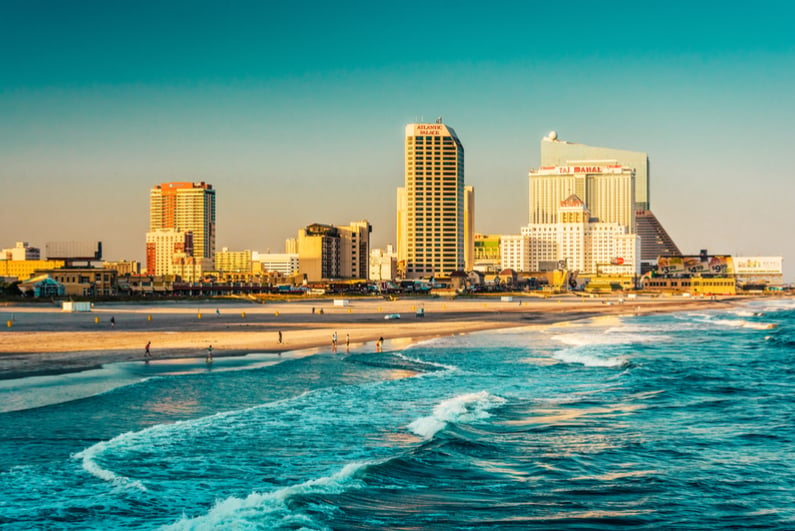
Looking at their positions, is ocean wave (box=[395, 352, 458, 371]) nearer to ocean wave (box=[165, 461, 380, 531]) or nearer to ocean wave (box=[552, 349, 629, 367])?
ocean wave (box=[552, 349, 629, 367])

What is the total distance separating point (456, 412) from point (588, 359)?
23.5 meters

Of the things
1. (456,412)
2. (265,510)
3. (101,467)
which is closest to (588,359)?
(456,412)

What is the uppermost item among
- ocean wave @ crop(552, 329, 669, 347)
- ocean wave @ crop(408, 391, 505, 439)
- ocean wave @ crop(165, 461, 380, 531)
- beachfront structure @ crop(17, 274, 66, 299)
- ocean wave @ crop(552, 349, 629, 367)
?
beachfront structure @ crop(17, 274, 66, 299)

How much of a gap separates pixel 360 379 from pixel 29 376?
16.4m

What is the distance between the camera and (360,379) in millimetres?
41062

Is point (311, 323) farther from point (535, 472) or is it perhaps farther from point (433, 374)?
point (535, 472)

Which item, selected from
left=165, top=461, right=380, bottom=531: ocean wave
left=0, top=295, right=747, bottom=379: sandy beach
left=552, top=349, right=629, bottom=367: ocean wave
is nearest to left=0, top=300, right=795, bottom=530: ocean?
left=165, top=461, right=380, bottom=531: ocean wave

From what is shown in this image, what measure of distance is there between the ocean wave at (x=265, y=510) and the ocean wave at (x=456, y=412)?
6637 millimetres

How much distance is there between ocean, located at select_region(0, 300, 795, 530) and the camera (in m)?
18.7

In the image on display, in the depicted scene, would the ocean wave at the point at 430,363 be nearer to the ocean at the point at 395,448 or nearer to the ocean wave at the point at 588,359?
the ocean at the point at 395,448

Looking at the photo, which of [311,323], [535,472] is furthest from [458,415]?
[311,323]

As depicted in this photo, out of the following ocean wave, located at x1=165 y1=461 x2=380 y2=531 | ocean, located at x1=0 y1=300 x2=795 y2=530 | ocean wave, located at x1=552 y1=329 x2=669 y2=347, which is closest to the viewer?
ocean wave, located at x1=165 y1=461 x2=380 y2=531

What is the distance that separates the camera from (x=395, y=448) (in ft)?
81.8

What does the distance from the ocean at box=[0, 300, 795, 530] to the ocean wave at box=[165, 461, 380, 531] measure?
0.19 ft
